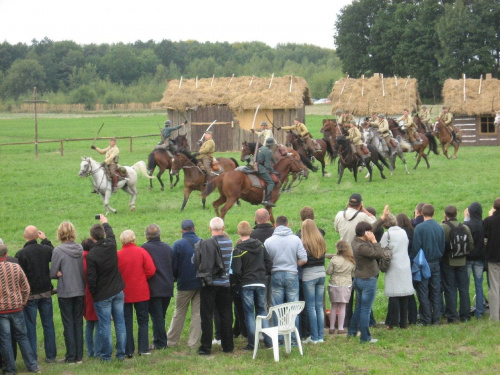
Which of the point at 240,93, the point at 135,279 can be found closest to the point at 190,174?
the point at 135,279

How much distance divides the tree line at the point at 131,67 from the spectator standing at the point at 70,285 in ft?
264

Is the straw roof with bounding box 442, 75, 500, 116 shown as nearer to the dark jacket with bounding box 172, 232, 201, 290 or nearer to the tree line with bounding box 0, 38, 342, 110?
the dark jacket with bounding box 172, 232, 201, 290

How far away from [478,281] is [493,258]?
446mm

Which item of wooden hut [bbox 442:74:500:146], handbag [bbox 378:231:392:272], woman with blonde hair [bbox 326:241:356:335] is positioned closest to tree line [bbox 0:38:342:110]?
wooden hut [bbox 442:74:500:146]

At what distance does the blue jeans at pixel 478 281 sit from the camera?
38.1ft

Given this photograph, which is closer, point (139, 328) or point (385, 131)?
point (139, 328)

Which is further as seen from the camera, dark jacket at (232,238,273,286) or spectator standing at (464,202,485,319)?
spectator standing at (464,202,485,319)

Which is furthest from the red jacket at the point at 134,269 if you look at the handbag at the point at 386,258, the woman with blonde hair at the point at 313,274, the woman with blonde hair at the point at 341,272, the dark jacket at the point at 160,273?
the handbag at the point at 386,258

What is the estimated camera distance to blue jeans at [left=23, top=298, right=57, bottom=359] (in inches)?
395

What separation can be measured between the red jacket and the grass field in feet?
2.71

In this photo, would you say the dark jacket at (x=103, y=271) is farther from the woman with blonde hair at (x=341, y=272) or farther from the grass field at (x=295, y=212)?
the woman with blonde hair at (x=341, y=272)

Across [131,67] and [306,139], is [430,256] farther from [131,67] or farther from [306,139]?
[131,67]

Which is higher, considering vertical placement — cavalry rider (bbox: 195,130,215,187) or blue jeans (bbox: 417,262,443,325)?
cavalry rider (bbox: 195,130,215,187)

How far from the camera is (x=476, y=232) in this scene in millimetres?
11461
